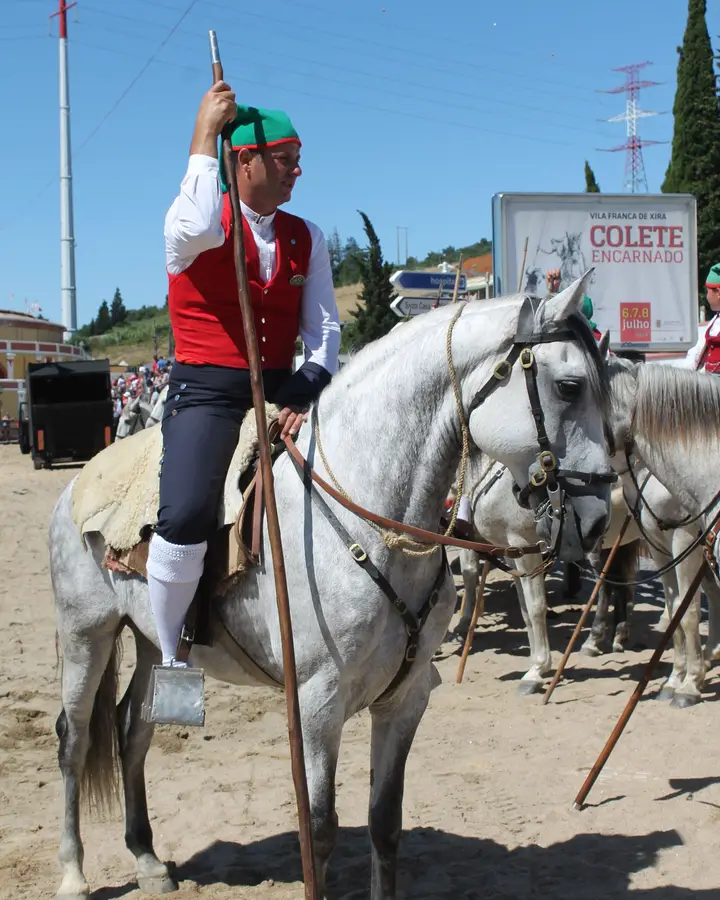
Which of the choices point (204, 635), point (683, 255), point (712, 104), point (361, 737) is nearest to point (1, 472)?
point (683, 255)

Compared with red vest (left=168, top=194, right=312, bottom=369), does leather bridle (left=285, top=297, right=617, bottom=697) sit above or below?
below

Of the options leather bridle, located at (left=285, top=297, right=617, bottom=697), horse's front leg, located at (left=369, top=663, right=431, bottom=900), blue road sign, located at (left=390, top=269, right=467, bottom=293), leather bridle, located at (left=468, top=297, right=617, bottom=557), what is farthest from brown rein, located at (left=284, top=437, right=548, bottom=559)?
blue road sign, located at (left=390, top=269, right=467, bottom=293)

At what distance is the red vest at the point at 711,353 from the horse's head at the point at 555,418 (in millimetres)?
3584

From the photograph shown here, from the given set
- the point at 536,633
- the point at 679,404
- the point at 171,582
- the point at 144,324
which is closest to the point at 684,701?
the point at 536,633

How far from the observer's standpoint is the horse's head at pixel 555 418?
2.87m

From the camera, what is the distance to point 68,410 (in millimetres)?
21766

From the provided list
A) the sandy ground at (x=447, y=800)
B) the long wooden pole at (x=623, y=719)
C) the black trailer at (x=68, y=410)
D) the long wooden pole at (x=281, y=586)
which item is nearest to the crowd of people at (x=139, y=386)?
the black trailer at (x=68, y=410)

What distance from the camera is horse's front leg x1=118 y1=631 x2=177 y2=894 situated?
4.21 metres

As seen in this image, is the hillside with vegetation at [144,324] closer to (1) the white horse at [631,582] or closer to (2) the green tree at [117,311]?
(2) the green tree at [117,311]

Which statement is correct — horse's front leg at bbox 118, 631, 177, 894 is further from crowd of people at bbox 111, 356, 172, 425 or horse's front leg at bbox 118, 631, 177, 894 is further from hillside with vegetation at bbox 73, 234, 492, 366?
hillside with vegetation at bbox 73, 234, 492, 366

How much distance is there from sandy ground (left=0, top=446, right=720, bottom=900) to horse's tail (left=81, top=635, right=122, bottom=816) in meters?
0.38

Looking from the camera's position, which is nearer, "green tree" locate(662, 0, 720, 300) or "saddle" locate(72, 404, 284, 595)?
"saddle" locate(72, 404, 284, 595)

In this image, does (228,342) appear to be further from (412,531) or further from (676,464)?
(676,464)

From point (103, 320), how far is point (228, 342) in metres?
120
